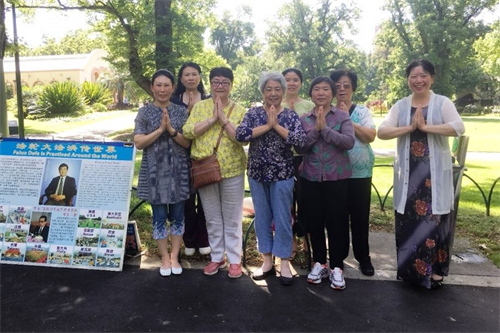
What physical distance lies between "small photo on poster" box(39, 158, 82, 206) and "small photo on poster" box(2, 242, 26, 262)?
18.5 inches

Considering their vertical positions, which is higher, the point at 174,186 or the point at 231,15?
the point at 231,15

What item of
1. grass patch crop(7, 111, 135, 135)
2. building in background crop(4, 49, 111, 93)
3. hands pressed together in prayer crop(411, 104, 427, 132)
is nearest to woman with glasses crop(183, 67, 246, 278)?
hands pressed together in prayer crop(411, 104, 427, 132)

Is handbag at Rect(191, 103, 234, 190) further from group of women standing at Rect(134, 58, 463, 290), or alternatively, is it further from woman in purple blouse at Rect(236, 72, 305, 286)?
woman in purple blouse at Rect(236, 72, 305, 286)

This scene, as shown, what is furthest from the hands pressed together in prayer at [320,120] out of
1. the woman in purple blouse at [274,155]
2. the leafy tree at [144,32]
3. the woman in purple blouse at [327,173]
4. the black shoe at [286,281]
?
the leafy tree at [144,32]

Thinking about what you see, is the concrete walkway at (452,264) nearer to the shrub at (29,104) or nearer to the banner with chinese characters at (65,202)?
the banner with chinese characters at (65,202)

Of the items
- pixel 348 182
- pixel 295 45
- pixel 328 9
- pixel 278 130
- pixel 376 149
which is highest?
pixel 328 9

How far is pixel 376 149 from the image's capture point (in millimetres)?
15125

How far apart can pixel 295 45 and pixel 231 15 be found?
23.8 meters

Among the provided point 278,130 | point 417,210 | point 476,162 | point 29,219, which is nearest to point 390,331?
point 417,210

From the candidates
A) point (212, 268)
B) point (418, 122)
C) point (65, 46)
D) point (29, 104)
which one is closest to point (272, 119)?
point (418, 122)

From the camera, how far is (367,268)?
4.04 metres

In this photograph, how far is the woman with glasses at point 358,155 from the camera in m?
3.86

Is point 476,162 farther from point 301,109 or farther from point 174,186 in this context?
point 174,186

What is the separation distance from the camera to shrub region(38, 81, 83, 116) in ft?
84.2
